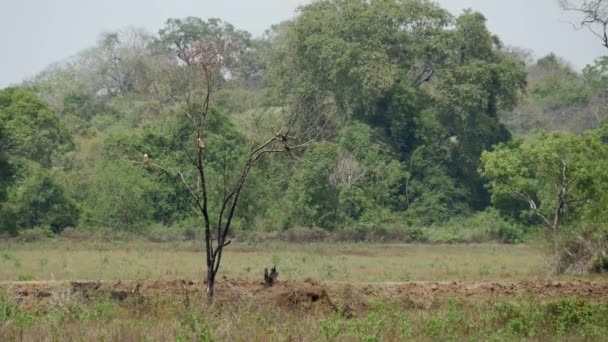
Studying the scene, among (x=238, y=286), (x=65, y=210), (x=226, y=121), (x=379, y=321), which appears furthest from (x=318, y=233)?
(x=379, y=321)

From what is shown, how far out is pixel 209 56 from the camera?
53.5 ft

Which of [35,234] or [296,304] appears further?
[35,234]

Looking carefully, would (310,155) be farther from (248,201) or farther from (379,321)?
(379,321)

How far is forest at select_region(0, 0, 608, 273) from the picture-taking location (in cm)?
3684

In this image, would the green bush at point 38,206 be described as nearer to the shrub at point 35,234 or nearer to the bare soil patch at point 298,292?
the shrub at point 35,234

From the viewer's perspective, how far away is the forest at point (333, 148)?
36844 millimetres

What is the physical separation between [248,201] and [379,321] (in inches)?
984

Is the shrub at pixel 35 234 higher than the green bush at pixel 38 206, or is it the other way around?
the green bush at pixel 38 206

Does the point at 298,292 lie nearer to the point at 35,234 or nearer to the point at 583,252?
the point at 583,252

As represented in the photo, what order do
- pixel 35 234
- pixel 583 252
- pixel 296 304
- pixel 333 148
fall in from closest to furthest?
pixel 296 304 → pixel 583 252 → pixel 35 234 → pixel 333 148

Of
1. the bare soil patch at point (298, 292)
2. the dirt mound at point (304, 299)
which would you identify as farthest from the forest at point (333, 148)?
the dirt mound at point (304, 299)

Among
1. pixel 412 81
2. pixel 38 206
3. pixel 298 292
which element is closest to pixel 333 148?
pixel 412 81

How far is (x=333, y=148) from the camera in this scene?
41469 millimetres

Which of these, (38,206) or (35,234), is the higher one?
(38,206)
